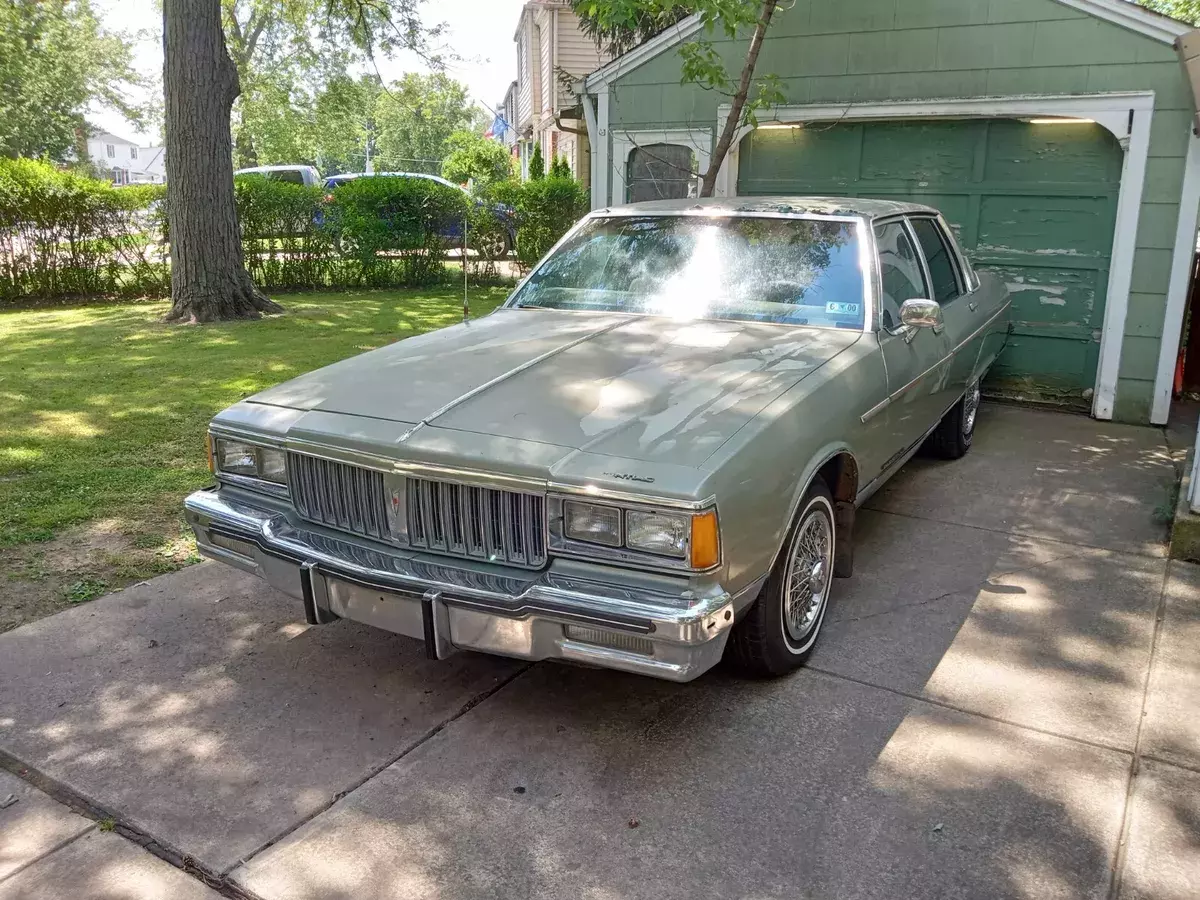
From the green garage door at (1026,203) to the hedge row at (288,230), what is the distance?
6.98 meters

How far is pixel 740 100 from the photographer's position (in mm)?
7953

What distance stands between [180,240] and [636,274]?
27.3 ft

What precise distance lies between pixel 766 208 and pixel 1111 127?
3915mm

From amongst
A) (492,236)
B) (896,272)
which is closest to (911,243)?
(896,272)

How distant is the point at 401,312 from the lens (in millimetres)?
12438

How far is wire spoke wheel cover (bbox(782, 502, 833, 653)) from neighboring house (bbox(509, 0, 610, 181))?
56.0ft

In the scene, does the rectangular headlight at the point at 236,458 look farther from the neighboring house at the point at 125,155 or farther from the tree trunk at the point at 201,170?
the neighboring house at the point at 125,155

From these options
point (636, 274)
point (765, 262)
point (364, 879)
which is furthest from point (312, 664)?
point (765, 262)

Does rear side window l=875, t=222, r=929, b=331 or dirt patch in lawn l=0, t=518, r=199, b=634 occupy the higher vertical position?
rear side window l=875, t=222, r=929, b=331

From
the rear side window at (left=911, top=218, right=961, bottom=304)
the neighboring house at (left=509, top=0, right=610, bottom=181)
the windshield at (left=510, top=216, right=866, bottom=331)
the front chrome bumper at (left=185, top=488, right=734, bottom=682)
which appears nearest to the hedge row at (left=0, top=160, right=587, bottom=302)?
the neighboring house at (left=509, top=0, right=610, bottom=181)

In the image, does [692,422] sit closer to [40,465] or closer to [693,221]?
[693,221]

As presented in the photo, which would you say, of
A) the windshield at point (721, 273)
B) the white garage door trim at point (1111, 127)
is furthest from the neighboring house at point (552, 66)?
the windshield at point (721, 273)

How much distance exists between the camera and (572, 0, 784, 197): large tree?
283 inches

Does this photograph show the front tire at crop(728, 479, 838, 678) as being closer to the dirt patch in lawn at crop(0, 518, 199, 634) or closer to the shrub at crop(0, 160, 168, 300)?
the dirt patch in lawn at crop(0, 518, 199, 634)
